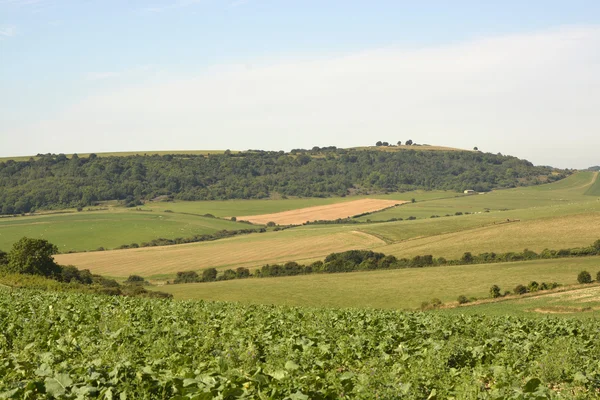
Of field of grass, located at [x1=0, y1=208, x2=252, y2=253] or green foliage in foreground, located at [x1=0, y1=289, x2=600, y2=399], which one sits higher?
green foliage in foreground, located at [x1=0, y1=289, x2=600, y2=399]

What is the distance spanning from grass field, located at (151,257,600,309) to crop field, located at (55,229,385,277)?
68.2 ft

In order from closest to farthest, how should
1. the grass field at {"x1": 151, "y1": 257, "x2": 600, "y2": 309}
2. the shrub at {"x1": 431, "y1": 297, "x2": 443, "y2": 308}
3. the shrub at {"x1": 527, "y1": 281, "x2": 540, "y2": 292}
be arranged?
the shrub at {"x1": 431, "y1": 297, "x2": 443, "y2": 308} < the shrub at {"x1": 527, "y1": 281, "x2": 540, "y2": 292} < the grass field at {"x1": 151, "y1": 257, "x2": 600, "y2": 309}

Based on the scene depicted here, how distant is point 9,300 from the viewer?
95.2ft

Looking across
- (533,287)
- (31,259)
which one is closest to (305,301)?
(533,287)

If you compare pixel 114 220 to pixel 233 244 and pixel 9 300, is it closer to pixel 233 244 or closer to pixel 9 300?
pixel 233 244

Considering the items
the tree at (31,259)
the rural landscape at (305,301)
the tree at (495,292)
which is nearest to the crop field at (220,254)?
the rural landscape at (305,301)

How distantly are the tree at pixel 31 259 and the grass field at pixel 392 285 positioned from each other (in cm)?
1415

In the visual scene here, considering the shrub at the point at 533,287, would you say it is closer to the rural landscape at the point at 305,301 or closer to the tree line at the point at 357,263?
the rural landscape at the point at 305,301

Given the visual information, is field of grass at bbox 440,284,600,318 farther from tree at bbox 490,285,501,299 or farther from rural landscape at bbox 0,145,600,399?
tree at bbox 490,285,501,299

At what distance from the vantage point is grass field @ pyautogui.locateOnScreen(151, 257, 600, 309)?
6556cm

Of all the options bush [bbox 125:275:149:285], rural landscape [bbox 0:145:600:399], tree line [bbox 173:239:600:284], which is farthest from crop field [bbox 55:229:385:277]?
tree line [bbox 173:239:600:284]

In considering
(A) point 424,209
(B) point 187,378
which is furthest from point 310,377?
(A) point 424,209

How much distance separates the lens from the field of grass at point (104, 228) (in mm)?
139125

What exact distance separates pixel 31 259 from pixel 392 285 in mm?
40219
